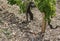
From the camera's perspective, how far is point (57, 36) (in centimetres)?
1752

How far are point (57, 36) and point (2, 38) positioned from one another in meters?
4.41

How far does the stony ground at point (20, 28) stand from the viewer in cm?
1694

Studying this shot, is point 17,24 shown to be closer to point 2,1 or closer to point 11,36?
point 11,36

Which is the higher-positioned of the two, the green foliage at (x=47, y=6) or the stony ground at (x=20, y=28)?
the green foliage at (x=47, y=6)

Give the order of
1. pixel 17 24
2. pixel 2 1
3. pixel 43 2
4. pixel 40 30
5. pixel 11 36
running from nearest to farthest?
pixel 43 2, pixel 11 36, pixel 40 30, pixel 17 24, pixel 2 1

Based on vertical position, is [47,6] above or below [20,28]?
above

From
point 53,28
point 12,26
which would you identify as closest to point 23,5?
point 12,26

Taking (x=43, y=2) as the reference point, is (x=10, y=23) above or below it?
A: below

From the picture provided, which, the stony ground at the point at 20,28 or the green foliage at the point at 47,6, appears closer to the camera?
the green foliage at the point at 47,6

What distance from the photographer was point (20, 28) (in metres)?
18.8

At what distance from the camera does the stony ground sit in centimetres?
1694

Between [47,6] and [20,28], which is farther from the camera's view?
[20,28]

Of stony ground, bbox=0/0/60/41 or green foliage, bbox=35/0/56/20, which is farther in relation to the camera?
stony ground, bbox=0/0/60/41

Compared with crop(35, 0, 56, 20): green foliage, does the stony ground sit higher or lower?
lower
